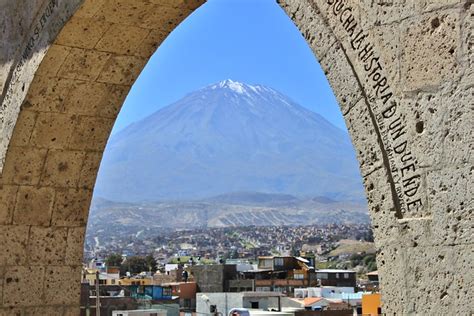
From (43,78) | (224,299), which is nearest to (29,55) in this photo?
(43,78)

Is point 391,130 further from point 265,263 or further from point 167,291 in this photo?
point 265,263

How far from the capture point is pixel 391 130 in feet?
8.67

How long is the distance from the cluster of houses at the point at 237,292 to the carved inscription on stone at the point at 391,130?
695 inches

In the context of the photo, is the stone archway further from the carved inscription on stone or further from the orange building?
the orange building

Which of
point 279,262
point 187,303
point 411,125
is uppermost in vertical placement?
point 279,262

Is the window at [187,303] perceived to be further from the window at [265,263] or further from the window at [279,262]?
the window at [265,263]

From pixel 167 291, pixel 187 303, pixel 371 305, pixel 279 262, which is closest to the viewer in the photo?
pixel 371 305

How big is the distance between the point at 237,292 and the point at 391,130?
35262 millimetres

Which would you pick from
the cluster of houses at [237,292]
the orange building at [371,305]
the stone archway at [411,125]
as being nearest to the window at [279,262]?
the cluster of houses at [237,292]

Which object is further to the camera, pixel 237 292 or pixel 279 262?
pixel 279 262

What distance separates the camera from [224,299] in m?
32.0

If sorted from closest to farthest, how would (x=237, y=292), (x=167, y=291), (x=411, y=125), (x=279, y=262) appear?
(x=411, y=125), (x=167, y=291), (x=237, y=292), (x=279, y=262)

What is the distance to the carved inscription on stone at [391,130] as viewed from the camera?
257 cm

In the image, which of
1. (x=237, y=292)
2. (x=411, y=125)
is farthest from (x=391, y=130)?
(x=237, y=292)
